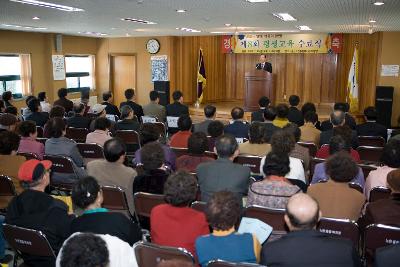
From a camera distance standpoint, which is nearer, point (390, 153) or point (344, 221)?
point (344, 221)

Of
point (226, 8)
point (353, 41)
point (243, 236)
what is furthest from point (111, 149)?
point (353, 41)

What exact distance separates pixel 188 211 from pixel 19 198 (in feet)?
3.90

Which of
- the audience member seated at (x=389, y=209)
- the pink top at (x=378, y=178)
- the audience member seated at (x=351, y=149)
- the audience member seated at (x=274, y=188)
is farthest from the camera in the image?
the audience member seated at (x=351, y=149)

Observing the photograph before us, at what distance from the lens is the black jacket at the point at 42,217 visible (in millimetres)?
2828

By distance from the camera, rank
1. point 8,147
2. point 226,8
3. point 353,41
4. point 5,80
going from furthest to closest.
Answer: point 353,41 < point 5,80 < point 226,8 < point 8,147

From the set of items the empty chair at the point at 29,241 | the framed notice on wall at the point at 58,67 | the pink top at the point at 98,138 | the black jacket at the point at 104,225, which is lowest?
the empty chair at the point at 29,241

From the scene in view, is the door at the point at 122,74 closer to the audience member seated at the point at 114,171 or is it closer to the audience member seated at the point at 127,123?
the audience member seated at the point at 127,123

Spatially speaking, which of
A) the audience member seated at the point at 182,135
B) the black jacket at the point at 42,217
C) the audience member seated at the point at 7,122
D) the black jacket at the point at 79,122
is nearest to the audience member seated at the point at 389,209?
the black jacket at the point at 42,217

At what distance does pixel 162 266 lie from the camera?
1.56 meters

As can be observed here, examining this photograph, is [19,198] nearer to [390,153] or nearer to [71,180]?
[71,180]

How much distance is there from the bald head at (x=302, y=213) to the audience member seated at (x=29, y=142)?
3569 millimetres

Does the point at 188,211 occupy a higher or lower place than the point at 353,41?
lower

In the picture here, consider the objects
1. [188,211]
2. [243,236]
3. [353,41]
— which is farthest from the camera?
[353,41]

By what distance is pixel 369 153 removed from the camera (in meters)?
5.70
